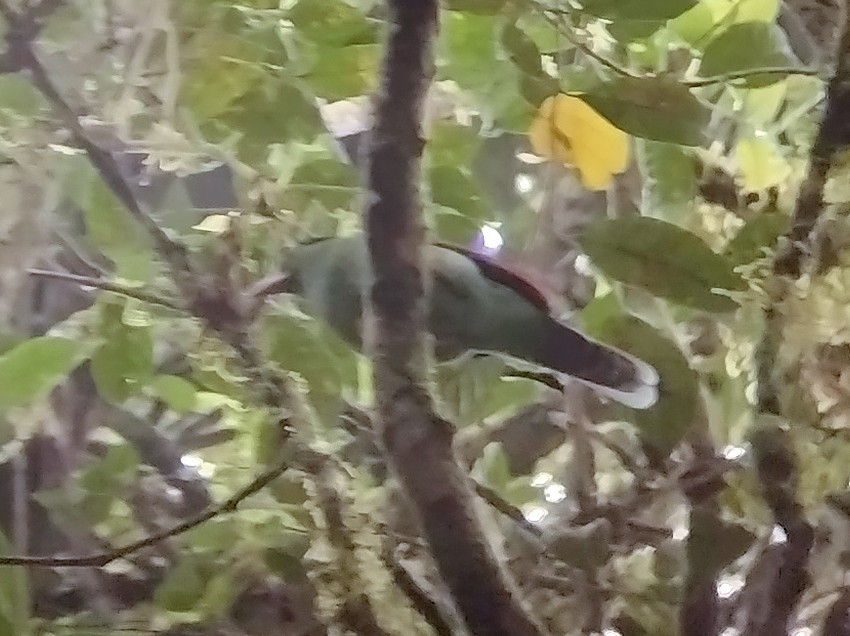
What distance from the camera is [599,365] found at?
41cm

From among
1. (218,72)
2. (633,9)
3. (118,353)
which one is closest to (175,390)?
(118,353)

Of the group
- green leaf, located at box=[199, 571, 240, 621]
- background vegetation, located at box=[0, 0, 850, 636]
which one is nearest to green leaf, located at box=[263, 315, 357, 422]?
background vegetation, located at box=[0, 0, 850, 636]

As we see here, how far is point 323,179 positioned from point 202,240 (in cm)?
5

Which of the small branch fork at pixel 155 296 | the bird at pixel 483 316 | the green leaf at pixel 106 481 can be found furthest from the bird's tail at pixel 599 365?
the green leaf at pixel 106 481

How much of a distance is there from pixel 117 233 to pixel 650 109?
0.20 metres

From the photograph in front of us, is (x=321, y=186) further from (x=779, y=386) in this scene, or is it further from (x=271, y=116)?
(x=779, y=386)

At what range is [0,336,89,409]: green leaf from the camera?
42 cm

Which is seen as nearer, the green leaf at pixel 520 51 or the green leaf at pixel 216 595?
the green leaf at pixel 520 51

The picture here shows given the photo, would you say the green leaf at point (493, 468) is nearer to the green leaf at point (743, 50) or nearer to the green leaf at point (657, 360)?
the green leaf at point (657, 360)

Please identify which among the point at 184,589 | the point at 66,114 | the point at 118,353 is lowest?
the point at 184,589

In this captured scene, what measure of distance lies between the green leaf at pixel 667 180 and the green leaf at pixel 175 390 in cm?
21

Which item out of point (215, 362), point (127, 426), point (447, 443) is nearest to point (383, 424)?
point (447, 443)

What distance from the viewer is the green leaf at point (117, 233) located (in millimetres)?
422

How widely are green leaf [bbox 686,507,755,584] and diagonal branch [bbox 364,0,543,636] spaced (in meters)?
0.11
